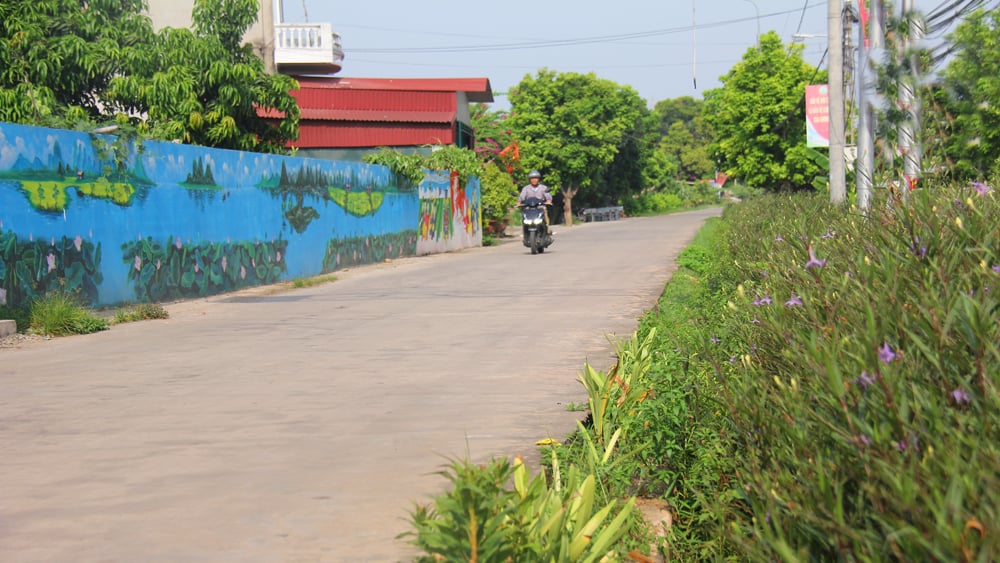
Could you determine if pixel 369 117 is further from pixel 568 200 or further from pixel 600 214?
pixel 600 214

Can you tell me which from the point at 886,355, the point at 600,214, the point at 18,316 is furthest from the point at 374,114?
the point at 600,214

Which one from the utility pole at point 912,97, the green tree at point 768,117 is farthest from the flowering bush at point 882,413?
the green tree at point 768,117

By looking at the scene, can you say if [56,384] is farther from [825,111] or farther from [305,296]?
[825,111]

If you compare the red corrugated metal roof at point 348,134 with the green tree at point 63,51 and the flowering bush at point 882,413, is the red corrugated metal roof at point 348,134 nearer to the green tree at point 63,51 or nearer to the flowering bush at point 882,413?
the green tree at point 63,51

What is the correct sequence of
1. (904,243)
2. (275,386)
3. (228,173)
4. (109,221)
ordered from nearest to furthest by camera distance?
(904,243), (275,386), (109,221), (228,173)

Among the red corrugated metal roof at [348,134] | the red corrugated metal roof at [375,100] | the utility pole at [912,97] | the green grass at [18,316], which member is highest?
the red corrugated metal roof at [375,100]

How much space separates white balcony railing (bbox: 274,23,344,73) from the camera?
3697 centimetres

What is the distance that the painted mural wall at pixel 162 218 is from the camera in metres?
11.6

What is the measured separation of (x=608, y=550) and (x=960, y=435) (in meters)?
1.41

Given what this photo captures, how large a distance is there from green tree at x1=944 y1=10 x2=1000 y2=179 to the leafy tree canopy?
13.8 meters

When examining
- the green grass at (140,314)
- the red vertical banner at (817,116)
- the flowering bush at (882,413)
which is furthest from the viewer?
the red vertical banner at (817,116)

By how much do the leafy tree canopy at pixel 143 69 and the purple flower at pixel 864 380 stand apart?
18.9 meters

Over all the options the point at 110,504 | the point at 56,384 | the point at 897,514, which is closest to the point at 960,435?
the point at 897,514

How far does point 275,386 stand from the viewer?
7.56m
